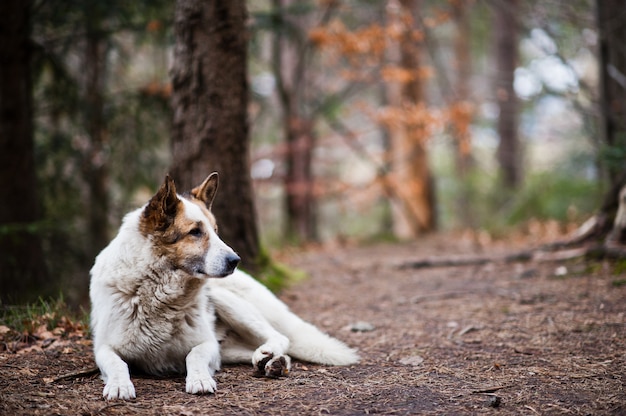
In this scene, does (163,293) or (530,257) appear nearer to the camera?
(163,293)

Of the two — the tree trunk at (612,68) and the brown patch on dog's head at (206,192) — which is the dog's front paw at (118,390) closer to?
the brown patch on dog's head at (206,192)

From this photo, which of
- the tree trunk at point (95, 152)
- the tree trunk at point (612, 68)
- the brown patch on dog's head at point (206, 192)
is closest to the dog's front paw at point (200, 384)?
the brown patch on dog's head at point (206, 192)

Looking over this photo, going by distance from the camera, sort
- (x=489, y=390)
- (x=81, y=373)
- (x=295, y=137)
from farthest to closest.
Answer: (x=295, y=137) → (x=81, y=373) → (x=489, y=390)

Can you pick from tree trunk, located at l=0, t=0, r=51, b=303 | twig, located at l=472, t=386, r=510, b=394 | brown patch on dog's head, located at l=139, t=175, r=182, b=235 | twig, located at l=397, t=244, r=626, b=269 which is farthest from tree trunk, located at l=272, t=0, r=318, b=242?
twig, located at l=472, t=386, r=510, b=394

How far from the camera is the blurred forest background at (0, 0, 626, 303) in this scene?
23.8 feet

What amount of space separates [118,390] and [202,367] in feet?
1.80

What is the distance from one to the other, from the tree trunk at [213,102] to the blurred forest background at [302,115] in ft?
0.31

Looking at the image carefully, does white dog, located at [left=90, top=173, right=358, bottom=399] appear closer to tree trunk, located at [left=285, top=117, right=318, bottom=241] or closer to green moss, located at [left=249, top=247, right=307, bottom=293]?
green moss, located at [left=249, top=247, right=307, bottom=293]

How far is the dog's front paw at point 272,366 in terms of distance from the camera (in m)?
3.79

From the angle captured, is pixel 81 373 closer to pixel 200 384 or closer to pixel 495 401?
pixel 200 384

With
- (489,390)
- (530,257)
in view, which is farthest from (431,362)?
(530,257)

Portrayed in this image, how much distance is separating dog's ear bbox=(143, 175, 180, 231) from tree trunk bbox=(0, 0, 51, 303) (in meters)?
3.52

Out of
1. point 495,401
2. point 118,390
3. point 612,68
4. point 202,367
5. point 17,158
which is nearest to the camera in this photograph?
point 495,401

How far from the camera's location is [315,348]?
13.8 feet
